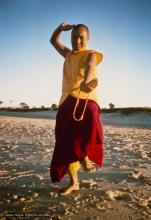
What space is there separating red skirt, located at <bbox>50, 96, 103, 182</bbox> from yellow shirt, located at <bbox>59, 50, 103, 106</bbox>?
0.25ft

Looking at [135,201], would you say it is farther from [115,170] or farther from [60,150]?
[115,170]

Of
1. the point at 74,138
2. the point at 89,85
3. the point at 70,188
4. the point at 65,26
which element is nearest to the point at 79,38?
the point at 65,26

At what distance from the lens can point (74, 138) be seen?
375cm

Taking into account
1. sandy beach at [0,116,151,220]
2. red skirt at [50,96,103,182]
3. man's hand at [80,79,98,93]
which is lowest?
sandy beach at [0,116,151,220]

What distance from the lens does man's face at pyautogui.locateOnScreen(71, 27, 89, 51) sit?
3883 millimetres

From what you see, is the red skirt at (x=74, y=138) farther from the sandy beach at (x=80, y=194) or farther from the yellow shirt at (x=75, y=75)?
the sandy beach at (x=80, y=194)

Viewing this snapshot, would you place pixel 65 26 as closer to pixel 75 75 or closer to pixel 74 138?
pixel 75 75

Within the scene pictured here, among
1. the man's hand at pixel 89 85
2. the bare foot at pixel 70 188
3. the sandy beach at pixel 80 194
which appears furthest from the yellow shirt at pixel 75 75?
the sandy beach at pixel 80 194

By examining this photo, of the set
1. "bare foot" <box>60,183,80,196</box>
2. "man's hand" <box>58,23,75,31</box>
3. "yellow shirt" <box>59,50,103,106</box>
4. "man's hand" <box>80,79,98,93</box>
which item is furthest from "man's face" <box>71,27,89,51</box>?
"bare foot" <box>60,183,80,196</box>

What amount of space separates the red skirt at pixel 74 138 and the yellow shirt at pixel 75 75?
0.25 feet

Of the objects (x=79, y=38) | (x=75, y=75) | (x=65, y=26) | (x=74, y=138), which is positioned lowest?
(x=74, y=138)

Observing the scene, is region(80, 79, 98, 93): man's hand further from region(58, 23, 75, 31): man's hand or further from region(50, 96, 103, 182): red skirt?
region(58, 23, 75, 31): man's hand

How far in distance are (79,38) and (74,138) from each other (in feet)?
3.87

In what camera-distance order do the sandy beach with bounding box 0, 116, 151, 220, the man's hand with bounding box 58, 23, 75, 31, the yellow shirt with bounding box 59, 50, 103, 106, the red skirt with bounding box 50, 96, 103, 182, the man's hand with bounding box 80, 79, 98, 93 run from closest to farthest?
the sandy beach with bounding box 0, 116, 151, 220
the man's hand with bounding box 80, 79, 98, 93
the red skirt with bounding box 50, 96, 103, 182
the yellow shirt with bounding box 59, 50, 103, 106
the man's hand with bounding box 58, 23, 75, 31
